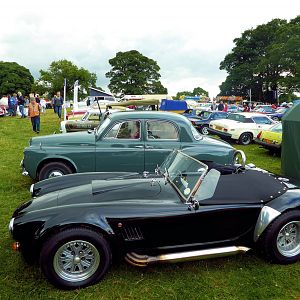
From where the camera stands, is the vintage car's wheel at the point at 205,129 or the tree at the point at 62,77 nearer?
the vintage car's wheel at the point at 205,129

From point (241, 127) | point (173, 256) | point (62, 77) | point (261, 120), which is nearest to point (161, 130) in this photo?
point (173, 256)

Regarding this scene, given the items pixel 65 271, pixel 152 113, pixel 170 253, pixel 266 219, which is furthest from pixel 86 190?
pixel 152 113

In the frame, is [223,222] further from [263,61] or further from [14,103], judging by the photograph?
[263,61]

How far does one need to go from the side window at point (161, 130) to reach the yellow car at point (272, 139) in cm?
540

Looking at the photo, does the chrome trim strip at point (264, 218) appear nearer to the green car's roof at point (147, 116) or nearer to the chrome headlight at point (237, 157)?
the chrome headlight at point (237, 157)

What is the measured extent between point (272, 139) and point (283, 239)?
295 inches

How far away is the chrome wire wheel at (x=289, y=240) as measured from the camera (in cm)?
385

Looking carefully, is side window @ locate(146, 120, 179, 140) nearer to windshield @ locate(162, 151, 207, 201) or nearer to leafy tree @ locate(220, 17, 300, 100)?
windshield @ locate(162, 151, 207, 201)

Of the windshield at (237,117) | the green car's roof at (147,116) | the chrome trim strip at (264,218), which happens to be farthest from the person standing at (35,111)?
the chrome trim strip at (264,218)

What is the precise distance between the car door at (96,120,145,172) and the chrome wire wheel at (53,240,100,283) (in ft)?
9.90

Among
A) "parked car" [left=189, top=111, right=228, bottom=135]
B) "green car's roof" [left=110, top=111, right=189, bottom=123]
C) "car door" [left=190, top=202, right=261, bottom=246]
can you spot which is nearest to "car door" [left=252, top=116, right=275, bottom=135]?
"parked car" [left=189, top=111, right=228, bottom=135]

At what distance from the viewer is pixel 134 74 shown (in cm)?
6688

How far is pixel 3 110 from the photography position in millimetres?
22547

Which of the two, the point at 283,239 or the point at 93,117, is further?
the point at 93,117
